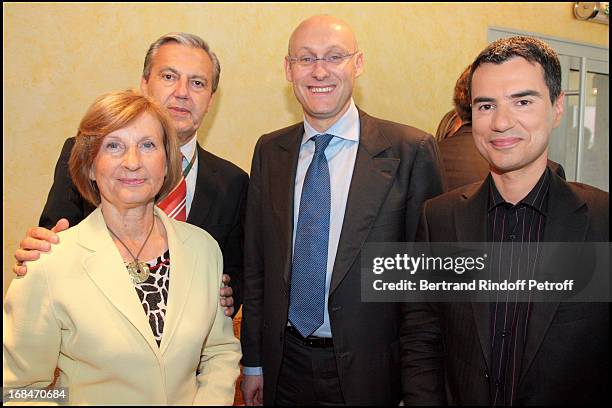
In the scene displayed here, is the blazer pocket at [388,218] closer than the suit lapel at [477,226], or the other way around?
the suit lapel at [477,226]

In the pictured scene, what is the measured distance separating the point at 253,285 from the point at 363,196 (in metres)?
0.57

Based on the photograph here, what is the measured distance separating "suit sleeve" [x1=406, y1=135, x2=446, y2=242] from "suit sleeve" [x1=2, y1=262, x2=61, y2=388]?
1.15 m

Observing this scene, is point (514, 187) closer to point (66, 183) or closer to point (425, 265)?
point (425, 265)

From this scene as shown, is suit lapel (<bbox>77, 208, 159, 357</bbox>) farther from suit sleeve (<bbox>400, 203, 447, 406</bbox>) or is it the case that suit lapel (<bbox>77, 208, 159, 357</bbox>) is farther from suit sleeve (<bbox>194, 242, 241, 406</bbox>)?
suit sleeve (<bbox>400, 203, 447, 406</bbox>)

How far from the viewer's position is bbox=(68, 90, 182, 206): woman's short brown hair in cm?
162

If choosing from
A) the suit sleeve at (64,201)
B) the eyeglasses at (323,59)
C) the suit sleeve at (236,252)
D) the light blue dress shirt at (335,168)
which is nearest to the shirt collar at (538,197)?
the light blue dress shirt at (335,168)

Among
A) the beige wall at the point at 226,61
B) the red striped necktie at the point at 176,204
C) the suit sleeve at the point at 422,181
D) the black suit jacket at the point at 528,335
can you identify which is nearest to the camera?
the black suit jacket at the point at 528,335

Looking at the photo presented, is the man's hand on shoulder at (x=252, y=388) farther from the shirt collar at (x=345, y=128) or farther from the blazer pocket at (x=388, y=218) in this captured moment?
the shirt collar at (x=345, y=128)

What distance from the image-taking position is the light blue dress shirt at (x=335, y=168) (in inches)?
76.2

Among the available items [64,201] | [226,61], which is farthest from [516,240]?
[226,61]

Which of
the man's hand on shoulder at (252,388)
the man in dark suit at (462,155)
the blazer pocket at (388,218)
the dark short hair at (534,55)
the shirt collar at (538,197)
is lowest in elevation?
the man's hand on shoulder at (252,388)

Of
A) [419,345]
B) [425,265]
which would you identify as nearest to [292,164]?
[425,265]

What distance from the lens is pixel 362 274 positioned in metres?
1.89

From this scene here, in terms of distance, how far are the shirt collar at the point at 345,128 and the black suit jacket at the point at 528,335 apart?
48cm
